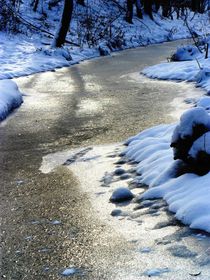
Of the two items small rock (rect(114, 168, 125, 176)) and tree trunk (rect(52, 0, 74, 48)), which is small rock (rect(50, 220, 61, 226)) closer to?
small rock (rect(114, 168, 125, 176))

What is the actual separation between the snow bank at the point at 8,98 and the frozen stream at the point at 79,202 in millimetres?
172

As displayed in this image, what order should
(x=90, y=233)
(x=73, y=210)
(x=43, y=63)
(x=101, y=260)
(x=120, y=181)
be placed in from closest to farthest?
(x=101, y=260)
(x=90, y=233)
(x=73, y=210)
(x=120, y=181)
(x=43, y=63)

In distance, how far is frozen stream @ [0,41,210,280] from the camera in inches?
129

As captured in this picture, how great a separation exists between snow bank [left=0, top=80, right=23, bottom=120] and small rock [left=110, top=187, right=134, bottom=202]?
4256 mm

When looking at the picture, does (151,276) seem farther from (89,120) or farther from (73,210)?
(89,120)

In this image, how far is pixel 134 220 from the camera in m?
3.99

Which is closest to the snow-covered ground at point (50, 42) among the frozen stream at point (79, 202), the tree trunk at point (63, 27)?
the tree trunk at point (63, 27)

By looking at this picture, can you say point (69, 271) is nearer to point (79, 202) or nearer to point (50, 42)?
point (79, 202)

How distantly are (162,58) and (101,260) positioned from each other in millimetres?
14393

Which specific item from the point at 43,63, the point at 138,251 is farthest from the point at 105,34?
the point at 138,251

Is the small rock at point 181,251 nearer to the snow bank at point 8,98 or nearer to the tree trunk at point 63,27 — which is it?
the snow bank at point 8,98

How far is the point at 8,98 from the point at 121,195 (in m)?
5.26

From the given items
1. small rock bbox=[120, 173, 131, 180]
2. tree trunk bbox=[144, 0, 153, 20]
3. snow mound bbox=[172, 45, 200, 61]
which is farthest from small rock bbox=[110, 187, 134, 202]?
tree trunk bbox=[144, 0, 153, 20]

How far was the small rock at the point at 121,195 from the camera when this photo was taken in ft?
14.6
